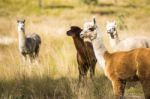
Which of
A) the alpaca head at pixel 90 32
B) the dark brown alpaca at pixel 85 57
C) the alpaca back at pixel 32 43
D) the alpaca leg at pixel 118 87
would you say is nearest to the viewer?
the alpaca leg at pixel 118 87

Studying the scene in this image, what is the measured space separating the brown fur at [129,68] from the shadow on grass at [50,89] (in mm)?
505

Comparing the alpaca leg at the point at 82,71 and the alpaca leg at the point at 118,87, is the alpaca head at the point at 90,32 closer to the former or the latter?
the alpaca leg at the point at 118,87

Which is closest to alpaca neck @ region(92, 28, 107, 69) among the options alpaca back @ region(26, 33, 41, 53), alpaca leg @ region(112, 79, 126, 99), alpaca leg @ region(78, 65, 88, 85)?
alpaca leg @ region(112, 79, 126, 99)

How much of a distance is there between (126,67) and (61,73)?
10.9ft

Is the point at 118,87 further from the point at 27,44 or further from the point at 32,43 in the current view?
the point at 32,43

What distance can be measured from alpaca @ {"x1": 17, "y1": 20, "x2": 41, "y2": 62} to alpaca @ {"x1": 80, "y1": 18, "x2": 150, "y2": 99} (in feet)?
21.4

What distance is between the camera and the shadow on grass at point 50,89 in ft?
30.2

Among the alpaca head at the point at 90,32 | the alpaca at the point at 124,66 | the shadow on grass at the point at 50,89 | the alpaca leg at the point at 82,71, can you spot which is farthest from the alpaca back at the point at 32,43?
the alpaca at the point at 124,66

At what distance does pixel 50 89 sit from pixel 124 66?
209 cm

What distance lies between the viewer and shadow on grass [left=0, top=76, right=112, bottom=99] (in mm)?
9195

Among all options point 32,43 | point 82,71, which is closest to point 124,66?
point 82,71

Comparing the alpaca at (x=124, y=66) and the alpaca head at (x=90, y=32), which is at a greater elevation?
the alpaca head at (x=90, y=32)

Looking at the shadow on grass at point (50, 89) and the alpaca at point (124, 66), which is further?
the shadow on grass at point (50, 89)

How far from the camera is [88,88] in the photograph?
958 centimetres
